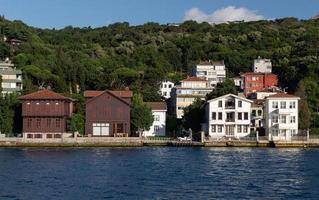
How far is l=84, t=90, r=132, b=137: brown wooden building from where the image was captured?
269 feet

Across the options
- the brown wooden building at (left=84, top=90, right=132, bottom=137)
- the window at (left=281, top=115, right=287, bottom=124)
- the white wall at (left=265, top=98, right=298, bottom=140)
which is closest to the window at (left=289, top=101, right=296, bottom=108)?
the white wall at (left=265, top=98, right=298, bottom=140)

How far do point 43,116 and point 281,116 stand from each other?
2967 centimetres

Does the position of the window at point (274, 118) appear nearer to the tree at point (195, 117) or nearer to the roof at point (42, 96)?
the tree at point (195, 117)

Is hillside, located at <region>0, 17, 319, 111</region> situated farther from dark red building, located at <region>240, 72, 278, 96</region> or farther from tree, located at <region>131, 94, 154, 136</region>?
tree, located at <region>131, 94, 154, 136</region>

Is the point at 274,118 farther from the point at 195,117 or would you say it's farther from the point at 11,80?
the point at 11,80

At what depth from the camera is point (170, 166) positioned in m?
51.3

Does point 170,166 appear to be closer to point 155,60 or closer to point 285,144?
point 285,144

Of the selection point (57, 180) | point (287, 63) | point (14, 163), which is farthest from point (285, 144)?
point (287, 63)

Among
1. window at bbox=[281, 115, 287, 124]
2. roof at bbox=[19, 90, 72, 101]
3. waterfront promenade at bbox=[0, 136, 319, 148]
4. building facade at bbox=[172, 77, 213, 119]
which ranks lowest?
waterfront promenade at bbox=[0, 136, 319, 148]

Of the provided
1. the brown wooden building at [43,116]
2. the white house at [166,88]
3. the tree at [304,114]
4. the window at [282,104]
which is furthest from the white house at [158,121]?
the white house at [166,88]

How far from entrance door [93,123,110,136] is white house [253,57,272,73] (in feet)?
170

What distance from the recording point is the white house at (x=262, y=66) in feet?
416

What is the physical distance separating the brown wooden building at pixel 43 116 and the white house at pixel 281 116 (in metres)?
25.8

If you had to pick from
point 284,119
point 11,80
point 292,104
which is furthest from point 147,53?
point 284,119
